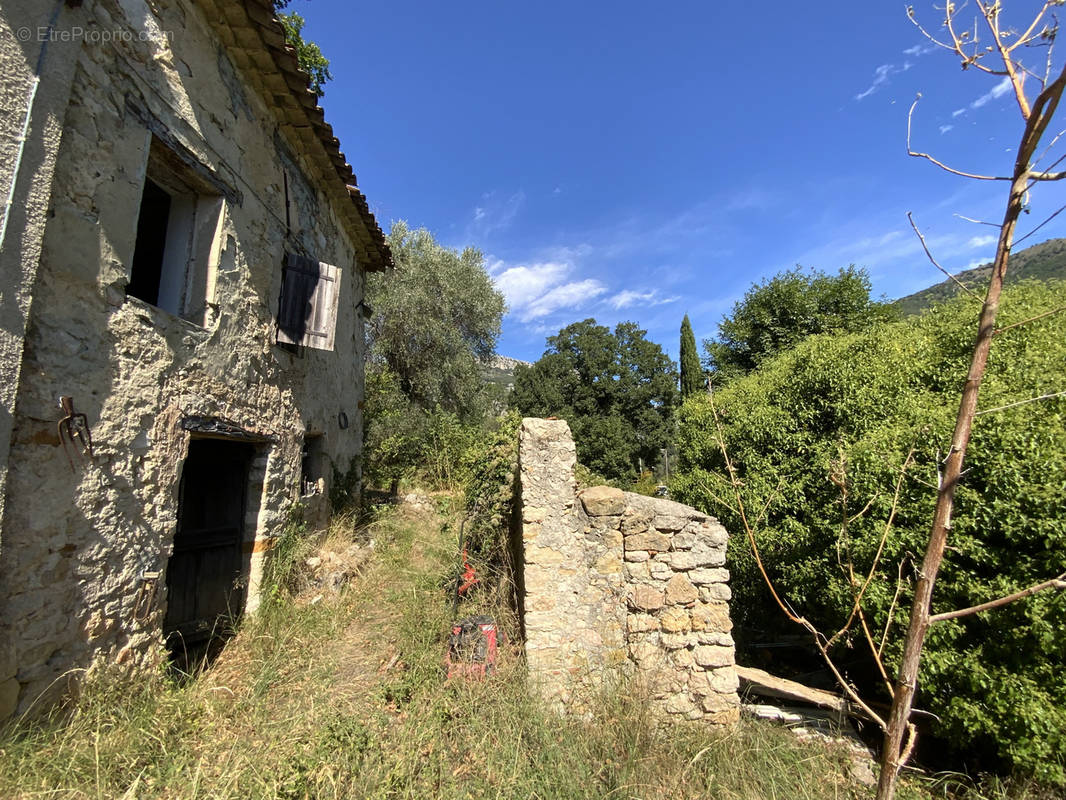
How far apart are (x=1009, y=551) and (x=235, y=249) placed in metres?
6.99

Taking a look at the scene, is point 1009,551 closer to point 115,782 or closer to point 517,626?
point 517,626

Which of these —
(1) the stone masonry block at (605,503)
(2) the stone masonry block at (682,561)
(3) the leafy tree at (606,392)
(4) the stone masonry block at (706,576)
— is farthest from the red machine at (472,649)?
(3) the leafy tree at (606,392)

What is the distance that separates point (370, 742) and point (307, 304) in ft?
14.1

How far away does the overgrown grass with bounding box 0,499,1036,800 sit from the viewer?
253 cm

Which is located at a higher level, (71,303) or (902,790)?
(71,303)

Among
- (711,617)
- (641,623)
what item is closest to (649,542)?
(641,623)

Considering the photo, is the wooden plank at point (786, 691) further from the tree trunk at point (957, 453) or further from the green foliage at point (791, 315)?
the green foliage at point (791, 315)

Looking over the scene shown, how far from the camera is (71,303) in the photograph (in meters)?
2.89

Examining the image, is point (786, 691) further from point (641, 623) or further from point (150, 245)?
point (150, 245)

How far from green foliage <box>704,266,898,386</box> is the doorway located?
11.7 m

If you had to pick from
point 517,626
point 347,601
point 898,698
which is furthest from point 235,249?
point 898,698

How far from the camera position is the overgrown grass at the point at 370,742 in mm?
2531

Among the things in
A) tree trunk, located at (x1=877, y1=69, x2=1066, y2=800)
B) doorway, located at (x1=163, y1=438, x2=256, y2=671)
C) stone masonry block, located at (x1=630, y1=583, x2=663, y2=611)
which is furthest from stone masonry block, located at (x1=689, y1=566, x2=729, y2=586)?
doorway, located at (x1=163, y1=438, x2=256, y2=671)

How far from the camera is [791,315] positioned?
1419 centimetres
